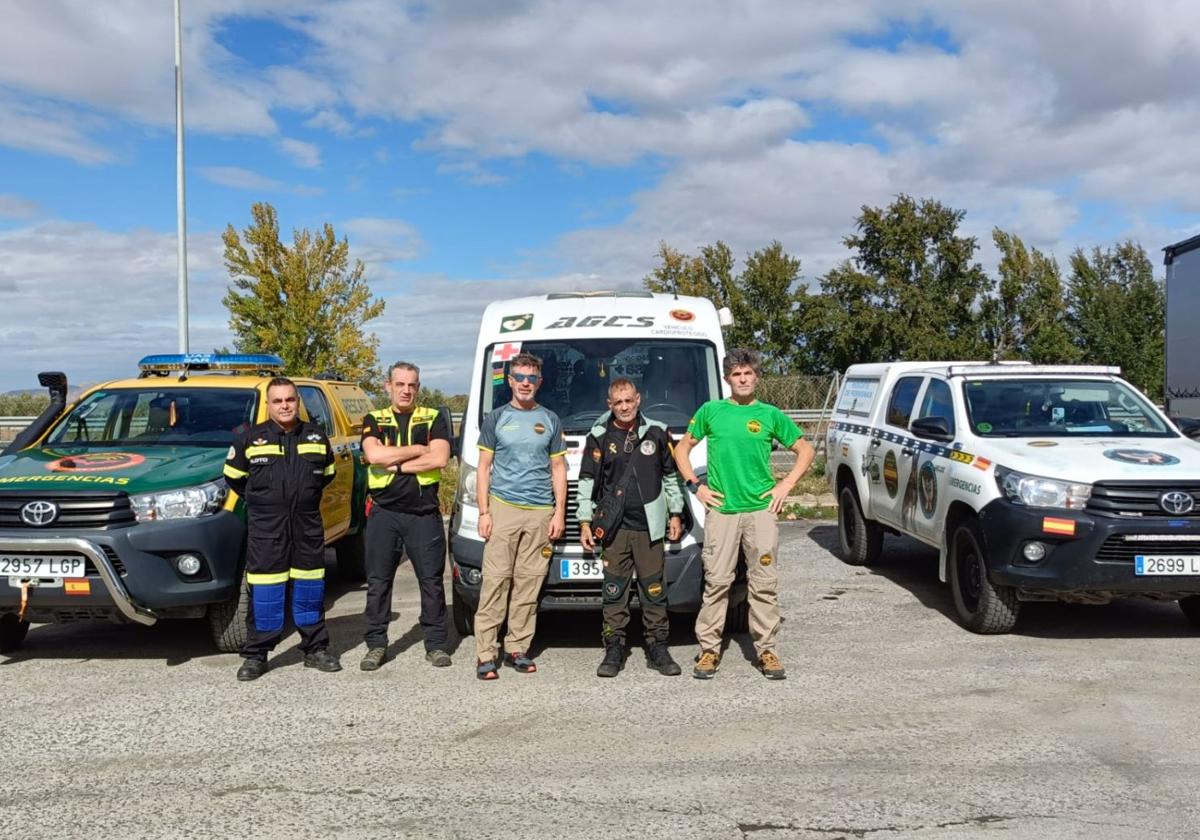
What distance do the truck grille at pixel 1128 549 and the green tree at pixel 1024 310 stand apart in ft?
120

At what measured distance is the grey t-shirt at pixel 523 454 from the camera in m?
6.18

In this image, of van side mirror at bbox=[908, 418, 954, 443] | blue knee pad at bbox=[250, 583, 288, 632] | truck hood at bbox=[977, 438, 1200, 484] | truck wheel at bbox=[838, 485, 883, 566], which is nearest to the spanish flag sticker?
truck hood at bbox=[977, 438, 1200, 484]

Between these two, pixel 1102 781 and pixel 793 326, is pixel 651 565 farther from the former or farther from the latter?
pixel 793 326

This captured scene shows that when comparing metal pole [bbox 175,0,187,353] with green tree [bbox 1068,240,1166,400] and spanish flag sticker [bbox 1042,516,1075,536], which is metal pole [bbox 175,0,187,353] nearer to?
spanish flag sticker [bbox 1042,516,1075,536]

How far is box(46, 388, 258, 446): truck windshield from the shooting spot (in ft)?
24.9

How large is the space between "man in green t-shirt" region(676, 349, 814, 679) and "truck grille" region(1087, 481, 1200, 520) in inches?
75.6

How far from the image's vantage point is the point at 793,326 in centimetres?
3778

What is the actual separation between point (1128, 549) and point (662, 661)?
2.94m

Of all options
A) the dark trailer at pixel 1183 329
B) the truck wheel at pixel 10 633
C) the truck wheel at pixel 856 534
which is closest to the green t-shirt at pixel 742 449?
the truck wheel at pixel 856 534

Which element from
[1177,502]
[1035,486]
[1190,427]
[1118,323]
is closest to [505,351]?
[1035,486]

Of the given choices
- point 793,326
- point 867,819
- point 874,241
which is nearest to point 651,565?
point 867,819

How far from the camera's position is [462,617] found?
713cm

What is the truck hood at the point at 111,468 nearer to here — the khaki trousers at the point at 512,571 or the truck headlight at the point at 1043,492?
the khaki trousers at the point at 512,571

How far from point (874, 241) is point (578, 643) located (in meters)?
36.4
